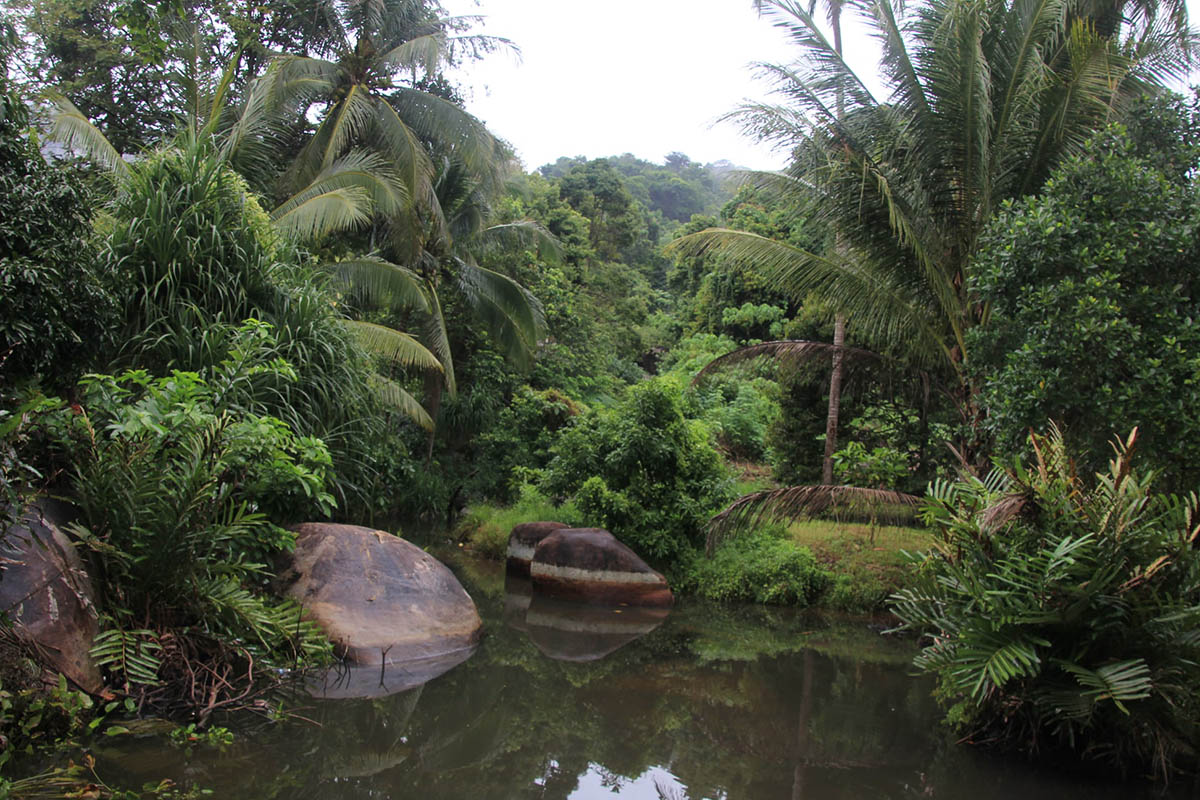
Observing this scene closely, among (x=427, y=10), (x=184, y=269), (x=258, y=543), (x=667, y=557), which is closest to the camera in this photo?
(x=258, y=543)

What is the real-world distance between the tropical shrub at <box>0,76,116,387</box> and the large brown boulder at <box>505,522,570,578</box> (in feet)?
22.2

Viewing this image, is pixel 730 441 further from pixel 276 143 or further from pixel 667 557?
pixel 276 143

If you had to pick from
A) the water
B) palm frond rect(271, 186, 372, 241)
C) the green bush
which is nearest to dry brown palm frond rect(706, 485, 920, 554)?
the water

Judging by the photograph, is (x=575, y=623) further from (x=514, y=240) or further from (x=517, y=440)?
(x=514, y=240)

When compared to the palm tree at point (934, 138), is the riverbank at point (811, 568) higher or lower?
lower

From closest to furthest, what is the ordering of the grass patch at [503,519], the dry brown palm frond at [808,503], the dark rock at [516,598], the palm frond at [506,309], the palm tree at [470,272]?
the dry brown palm frond at [808,503] → the dark rock at [516,598] → the grass patch at [503,519] → the palm tree at [470,272] → the palm frond at [506,309]

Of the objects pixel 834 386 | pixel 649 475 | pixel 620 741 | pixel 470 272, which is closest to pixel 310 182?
pixel 470 272

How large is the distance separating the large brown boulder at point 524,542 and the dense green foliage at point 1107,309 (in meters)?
6.48

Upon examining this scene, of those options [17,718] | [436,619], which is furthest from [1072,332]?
[17,718]

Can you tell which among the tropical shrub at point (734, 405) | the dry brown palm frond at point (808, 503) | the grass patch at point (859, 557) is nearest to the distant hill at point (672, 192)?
the tropical shrub at point (734, 405)

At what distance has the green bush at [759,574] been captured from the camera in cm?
1083

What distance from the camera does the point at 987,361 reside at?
8.04 metres

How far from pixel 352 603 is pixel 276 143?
401 inches

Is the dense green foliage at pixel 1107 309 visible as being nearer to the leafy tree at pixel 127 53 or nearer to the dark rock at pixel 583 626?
the dark rock at pixel 583 626
